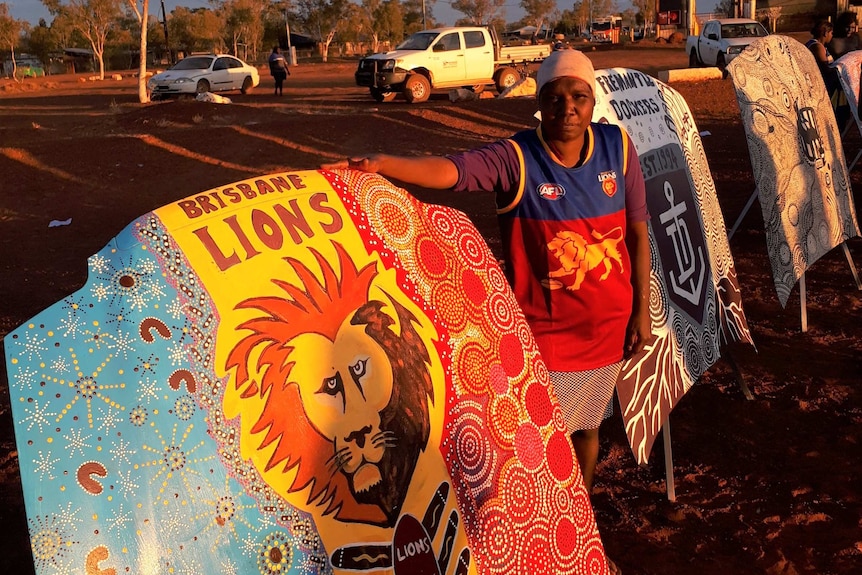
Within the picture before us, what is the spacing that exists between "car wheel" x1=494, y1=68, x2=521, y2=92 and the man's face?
20937 millimetres

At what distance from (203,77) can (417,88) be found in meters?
8.07

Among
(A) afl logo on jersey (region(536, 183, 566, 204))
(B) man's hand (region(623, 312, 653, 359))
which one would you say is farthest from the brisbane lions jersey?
(B) man's hand (region(623, 312, 653, 359))

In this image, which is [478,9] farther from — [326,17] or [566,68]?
[566,68]

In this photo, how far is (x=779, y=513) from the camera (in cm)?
350

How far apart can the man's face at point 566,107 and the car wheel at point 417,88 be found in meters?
18.6

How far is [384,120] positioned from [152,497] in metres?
14.5

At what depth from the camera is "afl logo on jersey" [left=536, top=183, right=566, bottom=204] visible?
248 cm

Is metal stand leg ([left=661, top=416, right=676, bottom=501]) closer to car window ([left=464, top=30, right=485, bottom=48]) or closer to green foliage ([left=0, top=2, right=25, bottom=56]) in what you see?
car window ([left=464, top=30, right=485, bottom=48])

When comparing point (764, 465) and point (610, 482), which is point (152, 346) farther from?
point (764, 465)

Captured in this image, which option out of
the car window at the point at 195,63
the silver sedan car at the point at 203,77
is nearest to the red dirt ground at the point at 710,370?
the silver sedan car at the point at 203,77

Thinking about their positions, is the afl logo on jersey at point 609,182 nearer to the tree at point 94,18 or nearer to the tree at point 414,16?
the tree at point 94,18

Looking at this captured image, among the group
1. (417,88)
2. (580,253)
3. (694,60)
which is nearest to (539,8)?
(694,60)

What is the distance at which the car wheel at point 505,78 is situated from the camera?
2284cm

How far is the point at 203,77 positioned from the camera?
81.6 ft
